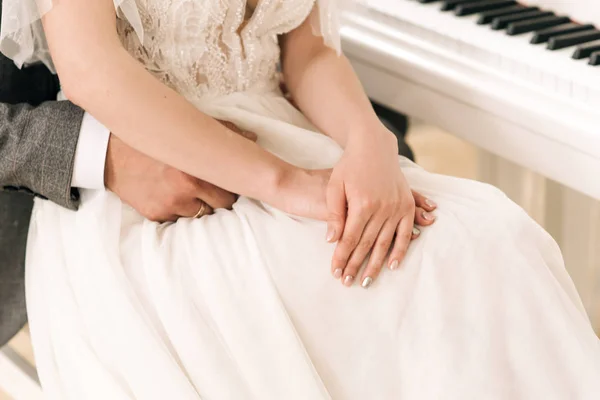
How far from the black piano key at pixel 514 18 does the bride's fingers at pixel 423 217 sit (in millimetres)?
478

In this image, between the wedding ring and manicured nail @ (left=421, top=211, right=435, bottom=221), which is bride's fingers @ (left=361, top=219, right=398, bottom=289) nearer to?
manicured nail @ (left=421, top=211, right=435, bottom=221)

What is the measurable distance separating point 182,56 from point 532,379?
547 millimetres

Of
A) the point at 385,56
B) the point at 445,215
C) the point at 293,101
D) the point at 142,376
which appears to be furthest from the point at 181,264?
the point at 385,56

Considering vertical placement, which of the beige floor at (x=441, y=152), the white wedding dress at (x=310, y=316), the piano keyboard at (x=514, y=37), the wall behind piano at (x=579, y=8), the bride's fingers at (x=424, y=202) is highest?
the wall behind piano at (x=579, y=8)

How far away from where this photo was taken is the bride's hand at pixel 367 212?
0.84 meters

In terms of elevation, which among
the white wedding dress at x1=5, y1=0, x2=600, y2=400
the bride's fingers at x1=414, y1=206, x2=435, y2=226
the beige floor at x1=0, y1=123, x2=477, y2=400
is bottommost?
the beige floor at x1=0, y1=123, x2=477, y2=400

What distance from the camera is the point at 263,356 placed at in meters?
0.83

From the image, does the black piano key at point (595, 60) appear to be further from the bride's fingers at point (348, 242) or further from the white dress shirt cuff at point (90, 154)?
the white dress shirt cuff at point (90, 154)

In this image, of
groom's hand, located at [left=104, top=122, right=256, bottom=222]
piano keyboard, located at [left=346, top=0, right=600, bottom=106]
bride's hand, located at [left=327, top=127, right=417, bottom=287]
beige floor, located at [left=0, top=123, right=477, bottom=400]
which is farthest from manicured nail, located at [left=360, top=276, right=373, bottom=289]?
beige floor, located at [left=0, top=123, right=477, bottom=400]

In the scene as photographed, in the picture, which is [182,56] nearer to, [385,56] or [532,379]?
[385,56]

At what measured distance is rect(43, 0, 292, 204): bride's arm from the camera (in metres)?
0.89

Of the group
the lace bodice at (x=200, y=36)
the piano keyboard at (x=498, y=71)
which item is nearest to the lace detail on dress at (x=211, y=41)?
the lace bodice at (x=200, y=36)

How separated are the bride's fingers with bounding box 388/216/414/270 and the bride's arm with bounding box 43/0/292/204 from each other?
14cm

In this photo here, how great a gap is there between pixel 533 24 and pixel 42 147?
0.73 metres
